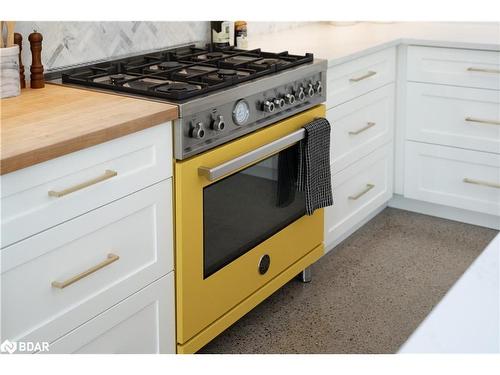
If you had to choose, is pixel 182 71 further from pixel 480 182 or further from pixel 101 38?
Answer: pixel 480 182

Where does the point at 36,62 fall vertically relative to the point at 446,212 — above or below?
above

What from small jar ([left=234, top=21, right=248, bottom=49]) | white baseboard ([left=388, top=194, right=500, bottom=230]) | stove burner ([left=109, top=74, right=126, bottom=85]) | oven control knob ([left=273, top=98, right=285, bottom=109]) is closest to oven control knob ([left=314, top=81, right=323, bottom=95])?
oven control knob ([left=273, top=98, right=285, bottom=109])

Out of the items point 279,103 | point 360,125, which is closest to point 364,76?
point 360,125

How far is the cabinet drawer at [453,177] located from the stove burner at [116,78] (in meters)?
1.75

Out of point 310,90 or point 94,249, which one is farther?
point 310,90

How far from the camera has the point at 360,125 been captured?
3.32 m

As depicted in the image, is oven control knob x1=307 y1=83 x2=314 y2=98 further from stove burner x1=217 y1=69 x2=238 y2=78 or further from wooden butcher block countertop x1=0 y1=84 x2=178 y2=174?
wooden butcher block countertop x1=0 y1=84 x2=178 y2=174

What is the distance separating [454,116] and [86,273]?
2201 millimetres

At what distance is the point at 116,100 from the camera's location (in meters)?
2.14

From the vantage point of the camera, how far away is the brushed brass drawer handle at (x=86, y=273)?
6.04ft

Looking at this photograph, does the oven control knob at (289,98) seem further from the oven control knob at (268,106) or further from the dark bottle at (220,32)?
the dark bottle at (220,32)

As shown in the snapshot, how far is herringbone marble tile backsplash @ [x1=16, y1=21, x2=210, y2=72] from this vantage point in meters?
2.46

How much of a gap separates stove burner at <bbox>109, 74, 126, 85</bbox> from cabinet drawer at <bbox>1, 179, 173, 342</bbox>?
410 mm

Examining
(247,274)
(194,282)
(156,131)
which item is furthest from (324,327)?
(156,131)
